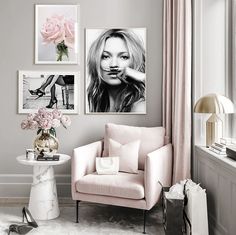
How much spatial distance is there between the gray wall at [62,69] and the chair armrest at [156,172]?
2.15ft

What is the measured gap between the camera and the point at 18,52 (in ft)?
13.3

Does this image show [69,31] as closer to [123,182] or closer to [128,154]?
[128,154]

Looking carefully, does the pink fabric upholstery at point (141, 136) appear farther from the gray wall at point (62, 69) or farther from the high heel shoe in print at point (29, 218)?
the high heel shoe in print at point (29, 218)

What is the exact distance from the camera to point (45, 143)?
11.3ft

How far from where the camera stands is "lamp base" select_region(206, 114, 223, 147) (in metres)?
3.14

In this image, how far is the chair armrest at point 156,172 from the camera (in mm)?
2984

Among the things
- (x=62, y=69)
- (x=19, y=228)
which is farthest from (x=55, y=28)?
(x=19, y=228)

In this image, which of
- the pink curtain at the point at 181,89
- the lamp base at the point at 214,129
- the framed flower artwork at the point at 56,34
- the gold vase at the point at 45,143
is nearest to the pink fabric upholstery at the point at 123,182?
the pink curtain at the point at 181,89

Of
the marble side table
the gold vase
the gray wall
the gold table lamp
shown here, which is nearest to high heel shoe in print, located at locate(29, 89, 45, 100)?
the gray wall

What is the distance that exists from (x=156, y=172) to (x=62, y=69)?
1724 millimetres

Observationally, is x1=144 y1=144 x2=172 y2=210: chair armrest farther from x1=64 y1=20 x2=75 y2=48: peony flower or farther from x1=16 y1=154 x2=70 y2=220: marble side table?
x1=64 y1=20 x2=75 y2=48: peony flower

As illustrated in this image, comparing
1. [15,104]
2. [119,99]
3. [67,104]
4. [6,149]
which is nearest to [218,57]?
[119,99]

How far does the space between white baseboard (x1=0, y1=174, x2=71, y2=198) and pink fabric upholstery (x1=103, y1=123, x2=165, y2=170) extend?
703 mm

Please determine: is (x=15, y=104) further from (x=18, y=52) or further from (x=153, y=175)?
(x=153, y=175)
